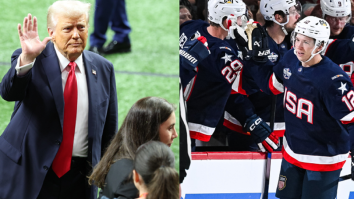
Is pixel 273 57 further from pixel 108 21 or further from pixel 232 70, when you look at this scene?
pixel 108 21

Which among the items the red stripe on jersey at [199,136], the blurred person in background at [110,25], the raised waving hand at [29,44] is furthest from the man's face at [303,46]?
the blurred person in background at [110,25]

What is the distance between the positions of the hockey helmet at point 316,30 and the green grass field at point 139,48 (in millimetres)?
1816

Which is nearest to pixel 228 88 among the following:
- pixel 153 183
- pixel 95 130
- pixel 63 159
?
pixel 95 130

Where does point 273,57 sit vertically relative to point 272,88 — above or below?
above

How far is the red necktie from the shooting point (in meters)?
1.99

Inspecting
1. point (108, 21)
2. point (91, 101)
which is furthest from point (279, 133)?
point (108, 21)

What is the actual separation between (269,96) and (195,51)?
1.80 ft

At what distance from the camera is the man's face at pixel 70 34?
1.93m

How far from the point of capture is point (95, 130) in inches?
80.0

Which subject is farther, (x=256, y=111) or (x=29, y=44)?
(x=256, y=111)

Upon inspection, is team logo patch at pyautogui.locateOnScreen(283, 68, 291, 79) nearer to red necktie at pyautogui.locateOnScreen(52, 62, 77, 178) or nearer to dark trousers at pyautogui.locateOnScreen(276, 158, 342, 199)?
dark trousers at pyautogui.locateOnScreen(276, 158, 342, 199)

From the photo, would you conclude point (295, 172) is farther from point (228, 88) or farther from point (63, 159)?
point (63, 159)

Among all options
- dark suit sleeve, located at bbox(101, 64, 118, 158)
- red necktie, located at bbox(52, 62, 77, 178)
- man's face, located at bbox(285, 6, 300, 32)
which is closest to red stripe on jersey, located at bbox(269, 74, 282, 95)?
man's face, located at bbox(285, 6, 300, 32)

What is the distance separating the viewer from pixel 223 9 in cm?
240
